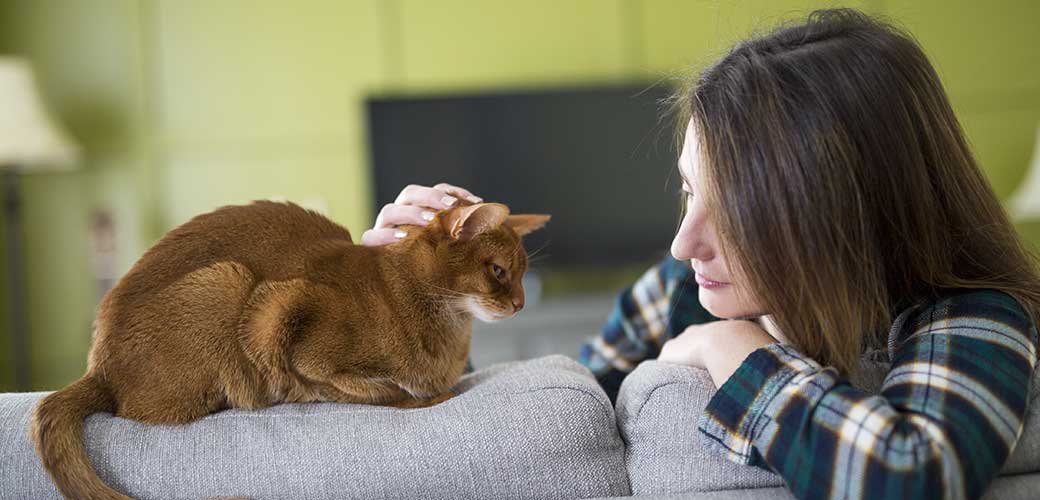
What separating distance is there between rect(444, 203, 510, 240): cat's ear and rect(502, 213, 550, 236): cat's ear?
0.20ft

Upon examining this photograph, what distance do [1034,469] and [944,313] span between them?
6.6 inches

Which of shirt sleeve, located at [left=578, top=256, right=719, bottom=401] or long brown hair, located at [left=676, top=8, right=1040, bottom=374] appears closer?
long brown hair, located at [left=676, top=8, right=1040, bottom=374]

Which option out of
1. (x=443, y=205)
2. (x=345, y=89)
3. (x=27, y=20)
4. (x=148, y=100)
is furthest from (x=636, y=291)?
(x=27, y=20)

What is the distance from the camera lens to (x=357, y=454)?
2.80 feet

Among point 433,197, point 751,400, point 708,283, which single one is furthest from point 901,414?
point 433,197

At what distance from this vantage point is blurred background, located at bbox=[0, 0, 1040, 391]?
3996 millimetres

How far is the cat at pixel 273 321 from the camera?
886mm

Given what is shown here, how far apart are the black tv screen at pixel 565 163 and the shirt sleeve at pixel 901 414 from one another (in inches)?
122

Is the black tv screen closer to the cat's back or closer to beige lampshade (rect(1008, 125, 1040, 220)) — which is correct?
beige lampshade (rect(1008, 125, 1040, 220))

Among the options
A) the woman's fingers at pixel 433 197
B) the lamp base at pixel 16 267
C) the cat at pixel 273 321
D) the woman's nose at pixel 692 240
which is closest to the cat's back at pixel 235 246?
the cat at pixel 273 321

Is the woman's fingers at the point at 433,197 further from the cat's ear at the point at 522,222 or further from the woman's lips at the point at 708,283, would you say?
the woman's lips at the point at 708,283

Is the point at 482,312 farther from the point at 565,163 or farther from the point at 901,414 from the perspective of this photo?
the point at 565,163

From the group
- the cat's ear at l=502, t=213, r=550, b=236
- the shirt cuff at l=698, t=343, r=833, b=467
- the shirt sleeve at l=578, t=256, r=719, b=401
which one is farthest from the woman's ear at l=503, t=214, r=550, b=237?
the shirt sleeve at l=578, t=256, r=719, b=401

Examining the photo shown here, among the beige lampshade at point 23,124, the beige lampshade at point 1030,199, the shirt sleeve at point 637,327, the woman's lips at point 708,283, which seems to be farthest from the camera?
the beige lampshade at point 1030,199
